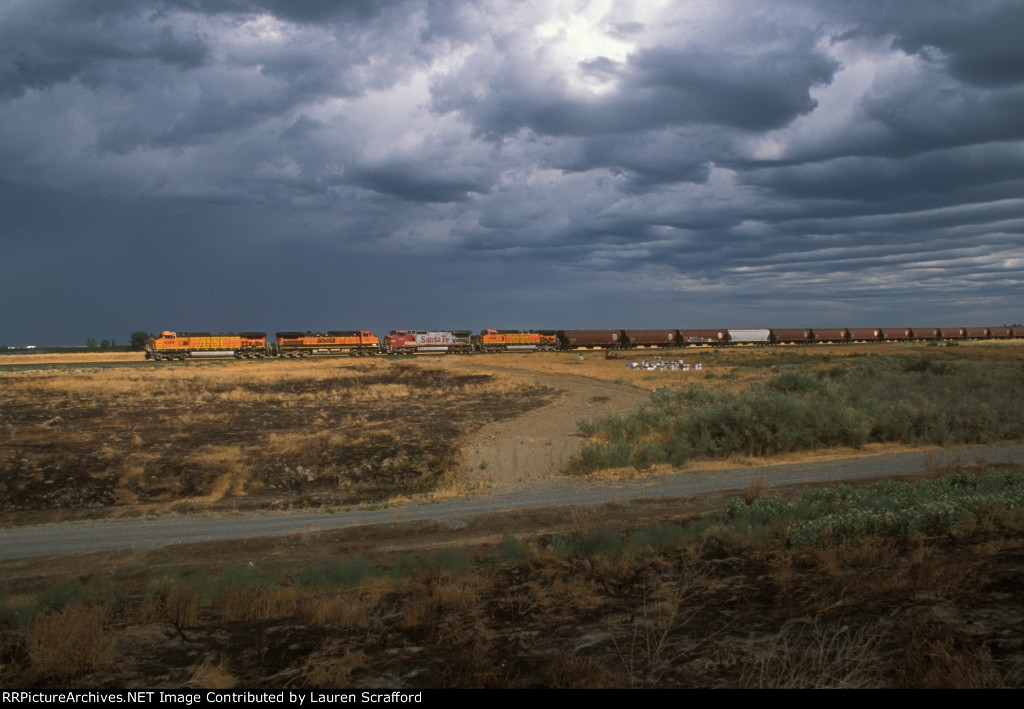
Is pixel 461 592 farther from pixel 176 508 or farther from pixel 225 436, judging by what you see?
pixel 225 436

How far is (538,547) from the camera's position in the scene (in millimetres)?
10219

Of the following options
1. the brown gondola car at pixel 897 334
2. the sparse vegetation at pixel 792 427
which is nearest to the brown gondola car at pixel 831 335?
the brown gondola car at pixel 897 334

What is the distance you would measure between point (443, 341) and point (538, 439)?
6916cm

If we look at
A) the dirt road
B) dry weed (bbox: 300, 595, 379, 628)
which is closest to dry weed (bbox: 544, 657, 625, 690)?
dry weed (bbox: 300, 595, 379, 628)

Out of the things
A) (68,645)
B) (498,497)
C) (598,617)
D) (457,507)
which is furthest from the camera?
(498,497)

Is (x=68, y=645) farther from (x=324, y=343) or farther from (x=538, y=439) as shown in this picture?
(x=324, y=343)

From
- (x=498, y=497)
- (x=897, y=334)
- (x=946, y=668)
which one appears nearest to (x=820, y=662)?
(x=946, y=668)

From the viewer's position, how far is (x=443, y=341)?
93.9 meters

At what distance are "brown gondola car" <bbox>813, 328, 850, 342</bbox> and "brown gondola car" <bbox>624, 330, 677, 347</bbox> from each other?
25.3 metres

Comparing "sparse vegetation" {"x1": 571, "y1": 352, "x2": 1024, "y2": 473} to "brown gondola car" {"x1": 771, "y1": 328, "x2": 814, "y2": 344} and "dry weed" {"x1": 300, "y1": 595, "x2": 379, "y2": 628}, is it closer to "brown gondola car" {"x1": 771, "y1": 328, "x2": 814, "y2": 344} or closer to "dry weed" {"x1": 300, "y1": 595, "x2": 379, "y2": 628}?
"dry weed" {"x1": 300, "y1": 595, "x2": 379, "y2": 628}

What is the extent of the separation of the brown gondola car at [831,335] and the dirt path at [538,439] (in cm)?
7363

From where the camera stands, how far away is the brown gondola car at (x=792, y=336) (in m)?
99.6
